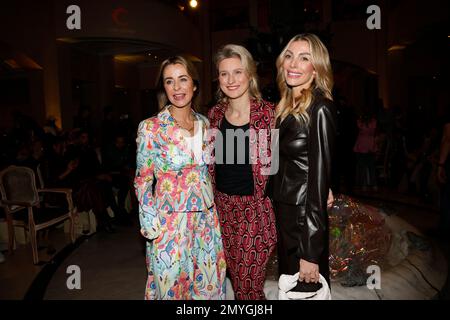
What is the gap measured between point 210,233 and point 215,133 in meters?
0.54

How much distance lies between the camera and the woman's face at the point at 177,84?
192cm

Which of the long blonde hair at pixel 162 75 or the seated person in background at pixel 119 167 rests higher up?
the long blonde hair at pixel 162 75

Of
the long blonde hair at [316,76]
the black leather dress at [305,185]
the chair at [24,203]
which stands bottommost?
the chair at [24,203]

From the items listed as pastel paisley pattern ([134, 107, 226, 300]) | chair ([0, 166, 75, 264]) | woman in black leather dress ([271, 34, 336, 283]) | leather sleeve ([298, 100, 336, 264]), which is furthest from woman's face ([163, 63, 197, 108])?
chair ([0, 166, 75, 264])

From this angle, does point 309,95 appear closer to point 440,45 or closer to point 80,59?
point 80,59

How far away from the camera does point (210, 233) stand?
197 cm

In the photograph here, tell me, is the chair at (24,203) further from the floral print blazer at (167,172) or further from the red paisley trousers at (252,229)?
the red paisley trousers at (252,229)

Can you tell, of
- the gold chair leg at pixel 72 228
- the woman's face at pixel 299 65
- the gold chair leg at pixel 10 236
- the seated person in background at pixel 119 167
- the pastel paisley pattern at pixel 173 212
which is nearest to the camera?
the woman's face at pixel 299 65

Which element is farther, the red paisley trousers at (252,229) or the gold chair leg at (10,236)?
the gold chair leg at (10,236)

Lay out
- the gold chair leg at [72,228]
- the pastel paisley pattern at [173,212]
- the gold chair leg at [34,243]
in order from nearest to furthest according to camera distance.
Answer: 1. the pastel paisley pattern at [173,212]
2. the gold chair leg at [34,243]
3. the gold chair leg at [72,228]

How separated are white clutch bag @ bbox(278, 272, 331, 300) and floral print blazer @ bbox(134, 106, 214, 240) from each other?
23.1 inches

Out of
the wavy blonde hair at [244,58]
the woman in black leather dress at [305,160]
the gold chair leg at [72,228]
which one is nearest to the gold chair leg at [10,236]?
the gold chair leg at [72,228]

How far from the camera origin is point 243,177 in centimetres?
192

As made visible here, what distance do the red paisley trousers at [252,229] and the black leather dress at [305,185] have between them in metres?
0.22
